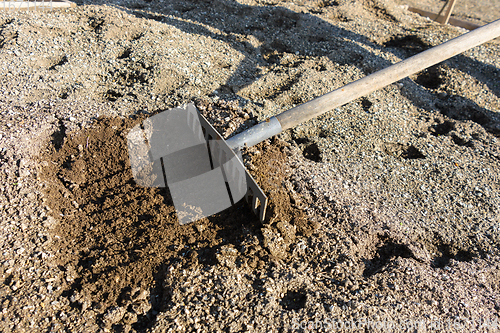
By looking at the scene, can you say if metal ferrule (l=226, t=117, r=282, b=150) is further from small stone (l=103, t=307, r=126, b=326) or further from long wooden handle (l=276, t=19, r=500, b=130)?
small stone (l=103, t=307, r=126, b=326)

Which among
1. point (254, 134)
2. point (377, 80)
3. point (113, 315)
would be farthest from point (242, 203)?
point (377, 80)

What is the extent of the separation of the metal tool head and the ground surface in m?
0.14

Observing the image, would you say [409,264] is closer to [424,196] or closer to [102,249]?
[424,196]

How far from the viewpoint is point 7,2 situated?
6.14 metres

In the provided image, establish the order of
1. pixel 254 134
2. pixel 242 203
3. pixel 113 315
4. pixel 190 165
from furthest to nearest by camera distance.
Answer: pixel 190 165, pixel 254 134, pixel 242 203, pixel 113 315

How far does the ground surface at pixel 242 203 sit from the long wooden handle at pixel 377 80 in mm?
508

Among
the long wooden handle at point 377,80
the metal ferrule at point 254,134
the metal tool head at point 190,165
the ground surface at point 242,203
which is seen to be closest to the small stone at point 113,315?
the ground surface at point 242,203

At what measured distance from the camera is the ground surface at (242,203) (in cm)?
243

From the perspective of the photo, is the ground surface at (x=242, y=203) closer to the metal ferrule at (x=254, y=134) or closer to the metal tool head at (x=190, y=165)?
the metal tool head at (x=190, y=165)

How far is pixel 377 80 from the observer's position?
3.69 meters

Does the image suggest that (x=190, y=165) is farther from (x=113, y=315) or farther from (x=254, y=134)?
(x=113, y=315)

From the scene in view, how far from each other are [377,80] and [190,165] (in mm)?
2409

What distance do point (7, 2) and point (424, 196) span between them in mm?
8067

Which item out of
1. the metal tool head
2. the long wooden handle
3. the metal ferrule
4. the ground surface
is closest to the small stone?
the ground surface
